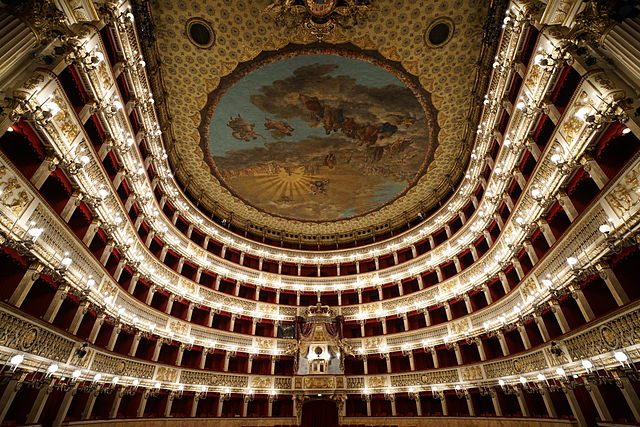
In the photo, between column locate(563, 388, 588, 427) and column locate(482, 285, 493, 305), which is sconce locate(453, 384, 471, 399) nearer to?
column locate(482, 285, 493, 305)

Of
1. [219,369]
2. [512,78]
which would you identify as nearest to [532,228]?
[512,78]

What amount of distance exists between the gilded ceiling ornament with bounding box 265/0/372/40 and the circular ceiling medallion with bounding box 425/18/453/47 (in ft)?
11.3

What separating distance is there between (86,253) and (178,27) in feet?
38.6

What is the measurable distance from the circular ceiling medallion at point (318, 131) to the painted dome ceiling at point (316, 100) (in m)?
0.08

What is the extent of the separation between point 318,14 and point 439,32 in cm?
644

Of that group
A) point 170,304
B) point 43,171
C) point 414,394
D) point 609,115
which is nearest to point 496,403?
point 414,394

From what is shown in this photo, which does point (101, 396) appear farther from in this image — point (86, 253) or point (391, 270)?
point (391, 270)

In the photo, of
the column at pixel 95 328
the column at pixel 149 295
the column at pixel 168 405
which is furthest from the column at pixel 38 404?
the column at pixel 168 405

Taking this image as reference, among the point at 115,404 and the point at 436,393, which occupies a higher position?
the point at 436,393

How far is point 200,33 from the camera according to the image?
15.6 metres

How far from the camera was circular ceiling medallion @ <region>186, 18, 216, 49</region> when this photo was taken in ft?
49.8

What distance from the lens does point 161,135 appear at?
18922 millimetres

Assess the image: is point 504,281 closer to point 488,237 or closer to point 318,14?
point 488,237

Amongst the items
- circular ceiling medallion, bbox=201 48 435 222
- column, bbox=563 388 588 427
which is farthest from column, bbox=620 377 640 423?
circular ceiling medallion, bbox=201 48 435 222
